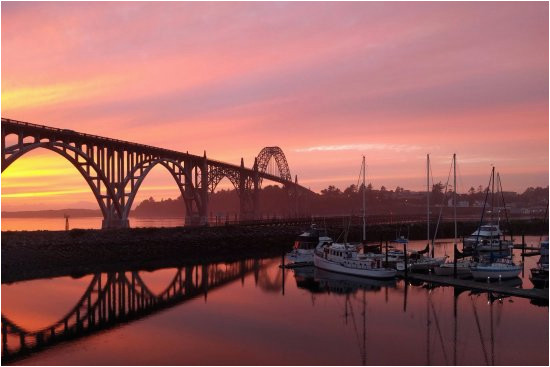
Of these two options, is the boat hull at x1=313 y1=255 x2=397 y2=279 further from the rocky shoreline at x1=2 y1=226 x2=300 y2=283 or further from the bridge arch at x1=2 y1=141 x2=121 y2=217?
the bridge arch at x1=2 y1=141 x2=121 y2=217

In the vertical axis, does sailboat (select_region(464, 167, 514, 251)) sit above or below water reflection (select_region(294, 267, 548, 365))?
above

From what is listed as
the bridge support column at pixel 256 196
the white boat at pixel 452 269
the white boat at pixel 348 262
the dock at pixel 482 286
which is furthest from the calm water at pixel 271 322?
the bridge support column at pixel 256 196

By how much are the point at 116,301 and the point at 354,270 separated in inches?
Answer: 721

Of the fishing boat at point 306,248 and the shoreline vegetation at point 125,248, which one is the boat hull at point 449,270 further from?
the fishing boat at point 306,248

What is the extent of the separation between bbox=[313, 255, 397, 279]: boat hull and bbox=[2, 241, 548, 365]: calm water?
0.62 m

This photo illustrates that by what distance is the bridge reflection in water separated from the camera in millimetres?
25094

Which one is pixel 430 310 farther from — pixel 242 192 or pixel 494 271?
pixel 242 192

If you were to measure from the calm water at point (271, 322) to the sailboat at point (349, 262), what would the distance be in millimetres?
802

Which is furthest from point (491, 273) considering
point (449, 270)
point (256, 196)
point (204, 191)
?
point (256, 196)

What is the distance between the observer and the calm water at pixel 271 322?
22453mm

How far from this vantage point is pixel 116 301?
3359 cm

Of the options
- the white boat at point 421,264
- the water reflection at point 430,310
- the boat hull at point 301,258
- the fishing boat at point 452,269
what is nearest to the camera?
the water reflection at point 430,310

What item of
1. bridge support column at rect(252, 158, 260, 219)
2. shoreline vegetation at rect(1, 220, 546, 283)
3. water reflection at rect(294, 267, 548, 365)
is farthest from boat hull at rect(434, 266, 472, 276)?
bridge support column at rect(252, 158, 260, 219)

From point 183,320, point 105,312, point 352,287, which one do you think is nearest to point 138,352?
point 183,320
